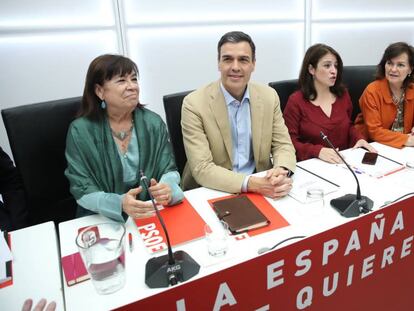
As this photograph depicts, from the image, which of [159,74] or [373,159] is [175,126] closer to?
[373,159]

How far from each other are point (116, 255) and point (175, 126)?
1.05m

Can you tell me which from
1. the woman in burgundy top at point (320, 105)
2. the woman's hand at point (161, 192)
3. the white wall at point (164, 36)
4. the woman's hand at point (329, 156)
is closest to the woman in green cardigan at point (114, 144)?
the woman's hand at point (161, 192)

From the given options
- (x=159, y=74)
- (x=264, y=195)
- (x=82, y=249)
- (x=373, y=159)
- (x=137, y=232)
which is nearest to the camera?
(x=82, y=249)

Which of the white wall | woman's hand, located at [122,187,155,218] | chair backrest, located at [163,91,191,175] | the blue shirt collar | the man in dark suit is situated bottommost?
the man in dark suit

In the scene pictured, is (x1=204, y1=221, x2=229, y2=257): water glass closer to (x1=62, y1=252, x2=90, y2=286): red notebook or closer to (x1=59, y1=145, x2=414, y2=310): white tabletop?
(x1=59, y1=145, x2=414, y2=310): white tabletop

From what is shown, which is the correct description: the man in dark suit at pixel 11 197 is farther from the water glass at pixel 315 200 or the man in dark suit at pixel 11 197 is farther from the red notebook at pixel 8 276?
the water glass at pixel 315 200

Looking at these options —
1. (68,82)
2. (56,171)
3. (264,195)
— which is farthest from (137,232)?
(68,82)

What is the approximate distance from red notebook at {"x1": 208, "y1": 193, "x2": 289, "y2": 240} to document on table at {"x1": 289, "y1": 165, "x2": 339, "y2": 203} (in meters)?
0.13

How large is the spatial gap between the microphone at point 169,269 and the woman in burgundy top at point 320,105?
1.27m

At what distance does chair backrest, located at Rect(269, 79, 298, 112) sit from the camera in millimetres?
2334

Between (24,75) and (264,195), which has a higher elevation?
(24,75)

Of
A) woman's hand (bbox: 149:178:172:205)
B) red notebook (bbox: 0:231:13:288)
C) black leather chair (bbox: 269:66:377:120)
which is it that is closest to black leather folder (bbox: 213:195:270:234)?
woman's hand (bbox: 149:178:172:205)

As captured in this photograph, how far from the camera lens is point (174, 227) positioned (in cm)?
125

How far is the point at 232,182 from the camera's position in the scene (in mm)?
1492
